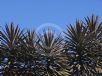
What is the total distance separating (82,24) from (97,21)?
3.35ft

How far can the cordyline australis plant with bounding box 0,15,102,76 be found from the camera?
16438 millimetres

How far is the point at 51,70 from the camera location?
53.7ft

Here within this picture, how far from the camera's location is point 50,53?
54.3 feet

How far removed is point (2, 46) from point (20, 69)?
1.22 metres

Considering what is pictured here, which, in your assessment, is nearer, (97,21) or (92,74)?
(92,74)

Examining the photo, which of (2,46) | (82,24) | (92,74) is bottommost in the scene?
(92,74)

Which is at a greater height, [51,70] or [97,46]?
[97,46]

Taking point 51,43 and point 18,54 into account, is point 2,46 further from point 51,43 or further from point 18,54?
point 51,43

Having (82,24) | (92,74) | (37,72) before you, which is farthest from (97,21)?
(37,72)

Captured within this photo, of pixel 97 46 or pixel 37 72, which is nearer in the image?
pixel 37 72

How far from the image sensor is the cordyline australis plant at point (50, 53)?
1644 centimetres

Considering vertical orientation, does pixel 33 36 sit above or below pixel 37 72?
above

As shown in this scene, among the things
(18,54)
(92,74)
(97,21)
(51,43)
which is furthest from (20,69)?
(97,21)

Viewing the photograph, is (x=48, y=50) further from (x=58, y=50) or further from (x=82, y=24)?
(x=82, y=24)
